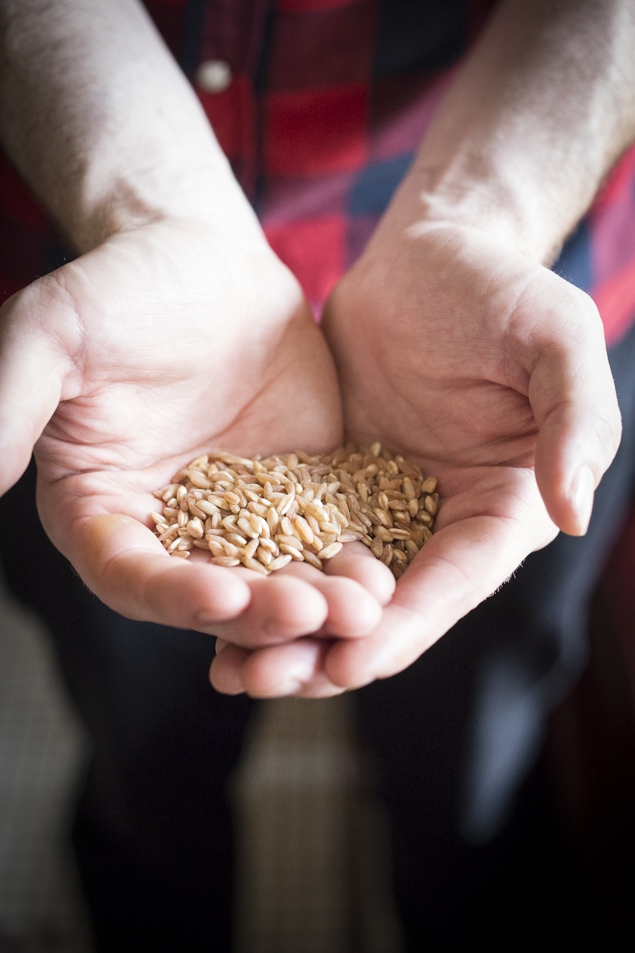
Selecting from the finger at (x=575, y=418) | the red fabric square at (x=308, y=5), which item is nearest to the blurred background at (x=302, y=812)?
the finger at (x=575, y=418)

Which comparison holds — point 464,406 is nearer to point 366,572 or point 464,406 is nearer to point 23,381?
point 366,572

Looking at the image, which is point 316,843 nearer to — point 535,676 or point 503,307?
point 535,676

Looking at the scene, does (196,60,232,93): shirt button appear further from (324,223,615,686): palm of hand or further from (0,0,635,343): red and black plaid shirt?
(324,223,615,686): palm of hand

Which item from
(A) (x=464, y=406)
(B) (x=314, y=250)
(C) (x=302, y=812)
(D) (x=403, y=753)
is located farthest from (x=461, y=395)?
(C) (x=302, y=812)

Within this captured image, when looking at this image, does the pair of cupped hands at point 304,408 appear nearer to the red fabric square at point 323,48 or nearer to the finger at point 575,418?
the finger at point 575,418

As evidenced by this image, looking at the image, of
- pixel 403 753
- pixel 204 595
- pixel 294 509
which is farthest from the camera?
pixel 403 753

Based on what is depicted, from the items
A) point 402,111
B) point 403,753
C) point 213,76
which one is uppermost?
point 213,76
